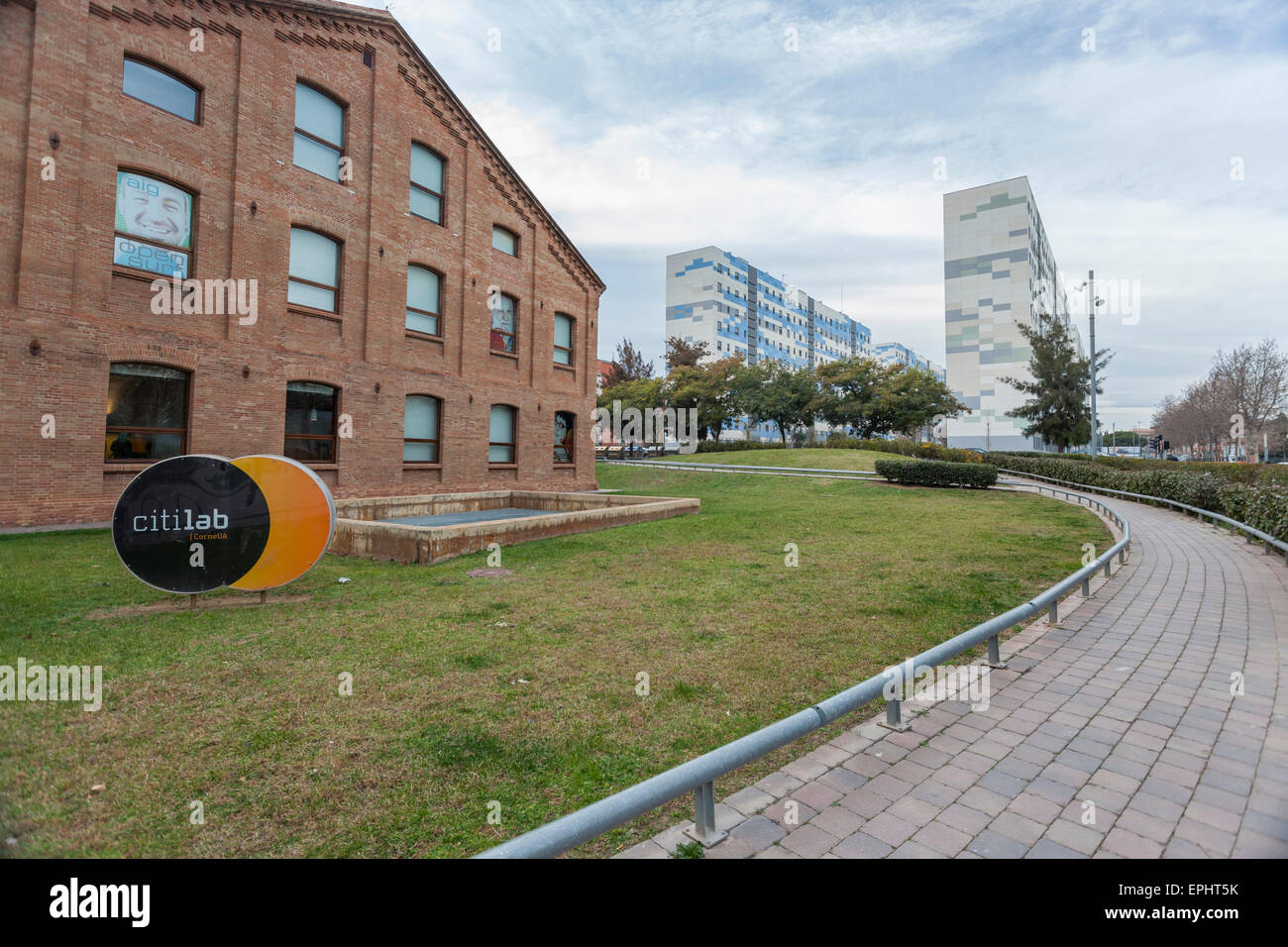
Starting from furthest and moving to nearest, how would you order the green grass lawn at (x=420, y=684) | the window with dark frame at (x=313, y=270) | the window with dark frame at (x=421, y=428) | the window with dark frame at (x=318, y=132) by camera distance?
the window with dark frame at (x=421, y=428), the window with dark frame at (x=318, y=132), the window with dark frame at (x=313, y=270), the green grass lawn at (x=420, y=684)

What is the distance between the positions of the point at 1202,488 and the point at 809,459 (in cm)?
1907

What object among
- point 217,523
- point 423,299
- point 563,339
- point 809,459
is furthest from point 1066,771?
point 809,459

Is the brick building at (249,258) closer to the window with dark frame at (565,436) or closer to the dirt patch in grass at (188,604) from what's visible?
the window with dark frame at (565,436)

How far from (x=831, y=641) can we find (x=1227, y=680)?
297 centimetres

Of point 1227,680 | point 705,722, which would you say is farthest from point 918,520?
point 705,722

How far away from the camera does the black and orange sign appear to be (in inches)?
249

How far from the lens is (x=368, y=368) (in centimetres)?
1673

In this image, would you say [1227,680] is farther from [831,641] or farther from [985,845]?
[985,845]

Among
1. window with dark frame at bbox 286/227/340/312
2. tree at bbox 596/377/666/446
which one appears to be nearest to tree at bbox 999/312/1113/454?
tree at bbox 596/377/666/446

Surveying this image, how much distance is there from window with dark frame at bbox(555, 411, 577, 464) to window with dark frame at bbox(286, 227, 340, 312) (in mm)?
9349

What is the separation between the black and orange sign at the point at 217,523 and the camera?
632 cm

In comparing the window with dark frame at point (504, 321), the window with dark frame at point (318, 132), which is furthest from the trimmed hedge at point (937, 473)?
the window with dark frame at point (318, 132)

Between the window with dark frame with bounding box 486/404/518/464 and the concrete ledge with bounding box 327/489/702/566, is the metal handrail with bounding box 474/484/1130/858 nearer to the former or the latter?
the concrete ledge with bounding box 327/489/702/566

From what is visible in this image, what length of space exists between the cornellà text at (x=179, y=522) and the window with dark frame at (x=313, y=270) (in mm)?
10785
